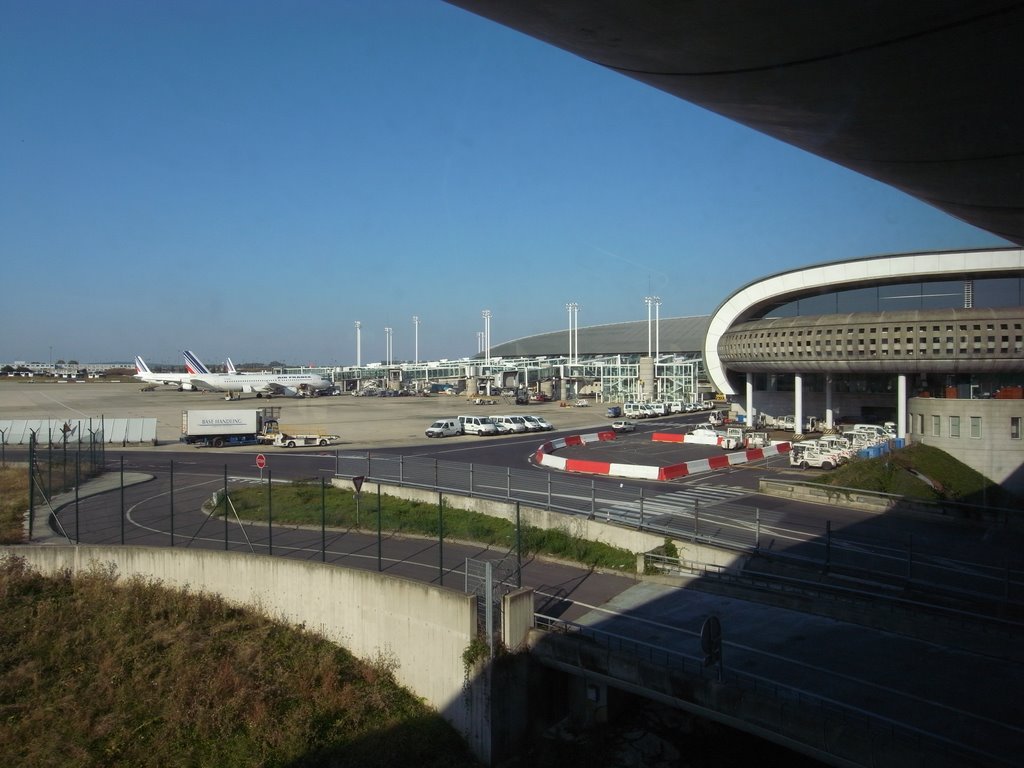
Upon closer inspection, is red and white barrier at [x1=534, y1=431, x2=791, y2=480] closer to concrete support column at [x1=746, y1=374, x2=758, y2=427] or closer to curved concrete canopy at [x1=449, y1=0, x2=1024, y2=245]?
concrete support column at [x1=746, y1=374, x2=758, y2=427]

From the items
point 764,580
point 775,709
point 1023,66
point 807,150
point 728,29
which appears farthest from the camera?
point 764,580

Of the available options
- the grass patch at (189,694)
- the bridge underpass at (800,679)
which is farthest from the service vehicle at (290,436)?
the bridge underpass at (800,679)

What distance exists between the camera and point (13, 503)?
71.6ft

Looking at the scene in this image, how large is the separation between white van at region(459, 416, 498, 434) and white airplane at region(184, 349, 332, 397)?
156ft

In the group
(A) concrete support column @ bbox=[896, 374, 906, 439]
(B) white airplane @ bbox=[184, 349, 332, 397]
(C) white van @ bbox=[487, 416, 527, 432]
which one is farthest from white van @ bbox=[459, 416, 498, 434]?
(B) white airplane @ bbox=[184, 349, 332, 397]

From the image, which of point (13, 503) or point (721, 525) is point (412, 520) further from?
point (13, 503)

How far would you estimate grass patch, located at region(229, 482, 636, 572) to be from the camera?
1633 centimetres

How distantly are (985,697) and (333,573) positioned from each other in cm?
1042

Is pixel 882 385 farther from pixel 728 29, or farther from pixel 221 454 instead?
pixel 728 29

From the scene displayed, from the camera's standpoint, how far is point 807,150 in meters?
5.30

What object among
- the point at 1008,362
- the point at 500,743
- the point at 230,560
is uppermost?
the point at 1008,362

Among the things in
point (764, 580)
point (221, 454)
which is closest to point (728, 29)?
point (764, 580)

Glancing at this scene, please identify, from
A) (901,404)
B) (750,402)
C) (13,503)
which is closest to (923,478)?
(901,404)

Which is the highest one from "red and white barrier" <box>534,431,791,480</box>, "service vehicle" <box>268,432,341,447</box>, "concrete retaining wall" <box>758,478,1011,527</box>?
"concrete retaining wall" <box>758,478,1011,527</box>
